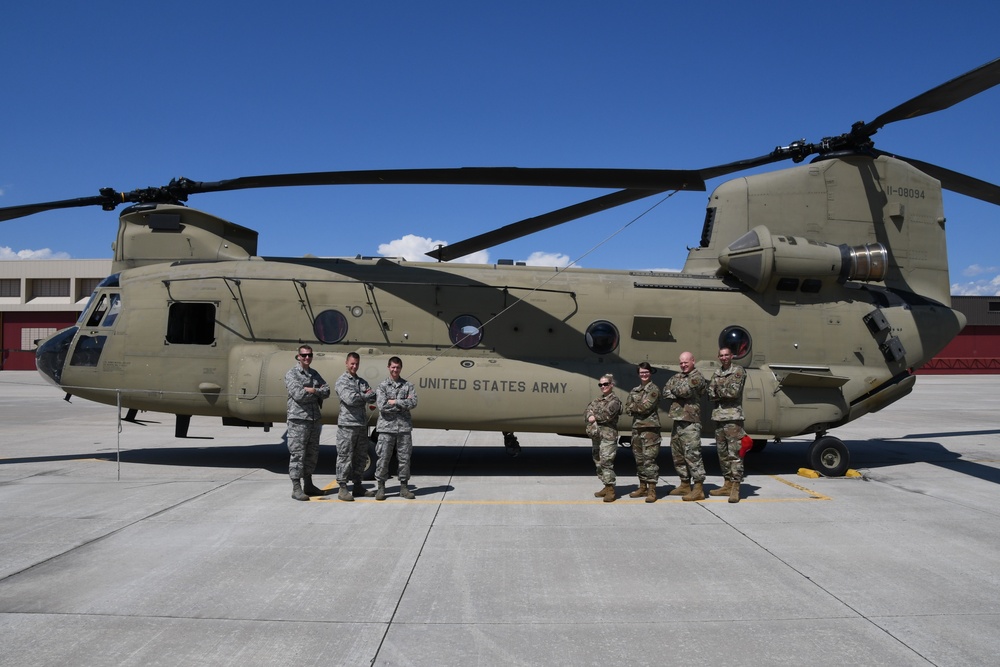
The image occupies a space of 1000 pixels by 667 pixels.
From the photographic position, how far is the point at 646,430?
763cm

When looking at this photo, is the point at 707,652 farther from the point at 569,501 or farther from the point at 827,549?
the point at 569,501

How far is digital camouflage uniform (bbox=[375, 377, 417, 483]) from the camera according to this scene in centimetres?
751

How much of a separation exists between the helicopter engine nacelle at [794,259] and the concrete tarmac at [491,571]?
117 inches

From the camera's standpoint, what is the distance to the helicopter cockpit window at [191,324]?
931cm

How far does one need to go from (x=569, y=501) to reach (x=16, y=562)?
5.24 meters

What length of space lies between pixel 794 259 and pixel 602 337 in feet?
10.0

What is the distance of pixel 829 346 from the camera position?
971cm

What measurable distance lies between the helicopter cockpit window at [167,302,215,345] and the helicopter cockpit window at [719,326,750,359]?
750 centimetres

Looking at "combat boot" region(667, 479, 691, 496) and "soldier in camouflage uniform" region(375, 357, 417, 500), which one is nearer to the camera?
"soldier in camouflage uniform" region(375, 357, 417, 500)

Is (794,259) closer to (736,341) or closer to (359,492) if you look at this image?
(736,341)

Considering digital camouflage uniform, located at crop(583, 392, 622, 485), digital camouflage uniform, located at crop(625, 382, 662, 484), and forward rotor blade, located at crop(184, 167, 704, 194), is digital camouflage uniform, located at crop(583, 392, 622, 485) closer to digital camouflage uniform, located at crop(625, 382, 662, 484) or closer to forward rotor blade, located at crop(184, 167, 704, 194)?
digital camouflage uniform, located at crop(625, 382, 662, 484)

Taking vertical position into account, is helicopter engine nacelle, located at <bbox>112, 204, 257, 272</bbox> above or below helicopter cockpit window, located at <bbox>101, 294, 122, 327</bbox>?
above

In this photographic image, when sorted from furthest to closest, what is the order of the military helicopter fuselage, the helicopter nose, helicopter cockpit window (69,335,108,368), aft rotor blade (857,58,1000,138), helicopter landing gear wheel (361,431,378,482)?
the helicopter nose < helicopter cockpit window (69,335,108,368) < the military helicopter fuselage < helicopter landing gear wheel (361,431,378,482) < aft rotor blade (857,58,1000,138)

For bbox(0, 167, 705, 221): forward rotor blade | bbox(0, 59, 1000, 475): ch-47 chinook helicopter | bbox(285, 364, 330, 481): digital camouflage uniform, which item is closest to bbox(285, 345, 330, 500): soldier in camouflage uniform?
bbox(285, 364, 330, 481): digital camouflage uniform
